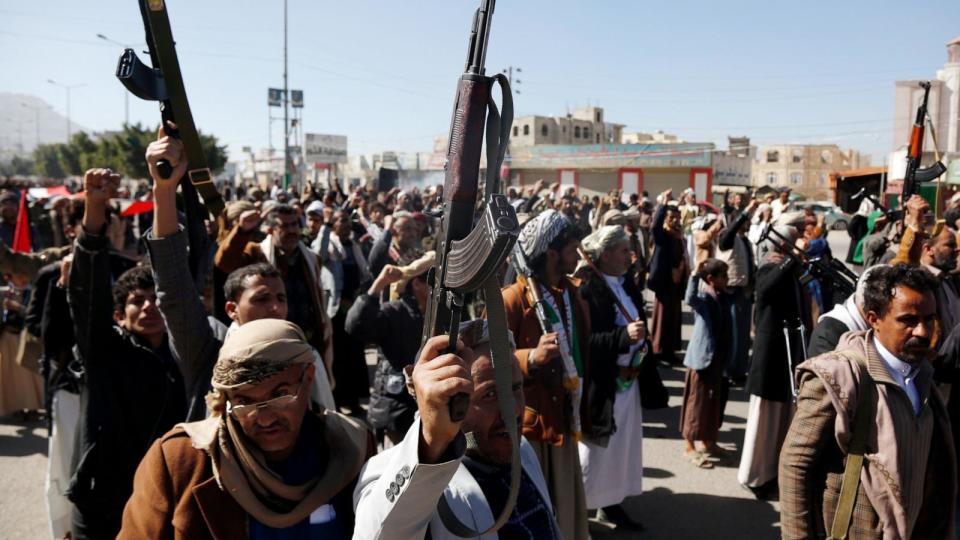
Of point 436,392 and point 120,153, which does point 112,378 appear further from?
point 120,153

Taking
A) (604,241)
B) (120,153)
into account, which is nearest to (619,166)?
(120,153)

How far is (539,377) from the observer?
3.28 metres

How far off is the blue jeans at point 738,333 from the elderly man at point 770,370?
735mm

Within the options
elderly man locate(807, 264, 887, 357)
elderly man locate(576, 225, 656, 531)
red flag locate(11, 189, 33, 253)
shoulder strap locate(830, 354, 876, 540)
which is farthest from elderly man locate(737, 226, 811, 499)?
red flag locate(11, 189, 33, 253)

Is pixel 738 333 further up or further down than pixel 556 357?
further down

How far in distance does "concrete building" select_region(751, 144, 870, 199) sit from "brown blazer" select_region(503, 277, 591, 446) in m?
73.5

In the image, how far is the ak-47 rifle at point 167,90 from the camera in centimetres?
220

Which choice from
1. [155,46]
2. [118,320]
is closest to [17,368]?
[118,320]

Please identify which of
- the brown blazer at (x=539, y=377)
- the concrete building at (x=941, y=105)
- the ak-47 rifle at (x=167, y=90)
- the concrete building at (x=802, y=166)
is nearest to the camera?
the ak-47 rifle at (x=167, y=90)

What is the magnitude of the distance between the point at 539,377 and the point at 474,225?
1.97m

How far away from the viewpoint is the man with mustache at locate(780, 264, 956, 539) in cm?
257

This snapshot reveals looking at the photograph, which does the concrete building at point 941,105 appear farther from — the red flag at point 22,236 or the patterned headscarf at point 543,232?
the red flag at point 22,236

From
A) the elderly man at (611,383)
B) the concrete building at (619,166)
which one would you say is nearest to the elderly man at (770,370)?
the elderly man at (611,383)

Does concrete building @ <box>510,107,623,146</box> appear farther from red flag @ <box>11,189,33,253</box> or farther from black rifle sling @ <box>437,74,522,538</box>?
black rifle sling @ <box>437,74,522,538</box>
